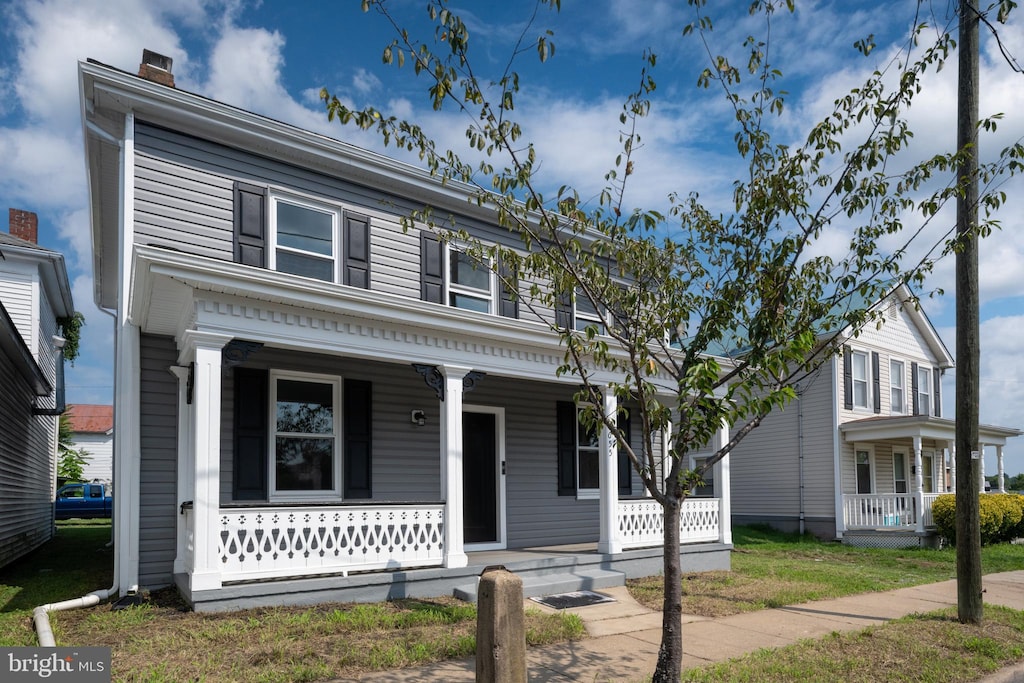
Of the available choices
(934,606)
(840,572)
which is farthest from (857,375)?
(934,606)

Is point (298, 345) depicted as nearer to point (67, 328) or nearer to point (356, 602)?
point (356, 602)

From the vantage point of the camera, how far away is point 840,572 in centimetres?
1229

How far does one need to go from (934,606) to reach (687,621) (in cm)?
347

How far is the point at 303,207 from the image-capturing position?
34.5 feet

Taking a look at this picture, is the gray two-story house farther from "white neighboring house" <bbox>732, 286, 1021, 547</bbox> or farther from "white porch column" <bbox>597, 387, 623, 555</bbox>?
"white neighboring house" <bbox>732, 286, 1021, 547</bbox>

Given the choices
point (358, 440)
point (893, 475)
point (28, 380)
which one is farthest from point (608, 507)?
point (893, 475)

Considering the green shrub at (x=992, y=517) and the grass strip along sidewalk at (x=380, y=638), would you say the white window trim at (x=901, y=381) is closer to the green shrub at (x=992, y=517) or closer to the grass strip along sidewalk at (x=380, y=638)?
the green shrub at (x=992, y=517)

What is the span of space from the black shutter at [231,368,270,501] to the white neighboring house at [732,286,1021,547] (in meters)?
13.8

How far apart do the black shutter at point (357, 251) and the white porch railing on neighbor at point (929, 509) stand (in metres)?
14.7

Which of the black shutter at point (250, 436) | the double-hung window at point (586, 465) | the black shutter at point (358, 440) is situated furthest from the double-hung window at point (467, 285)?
the black shutter at point (250, 436)

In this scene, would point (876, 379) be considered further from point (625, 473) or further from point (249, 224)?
point (249, 224)

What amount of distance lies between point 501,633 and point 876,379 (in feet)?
67.2

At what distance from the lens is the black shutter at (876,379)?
69.5 feet

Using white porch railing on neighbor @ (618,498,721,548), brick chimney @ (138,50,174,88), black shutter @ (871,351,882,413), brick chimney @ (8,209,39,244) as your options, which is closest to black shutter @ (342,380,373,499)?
white porch railing on neighbor @ (618,498,721,548)
